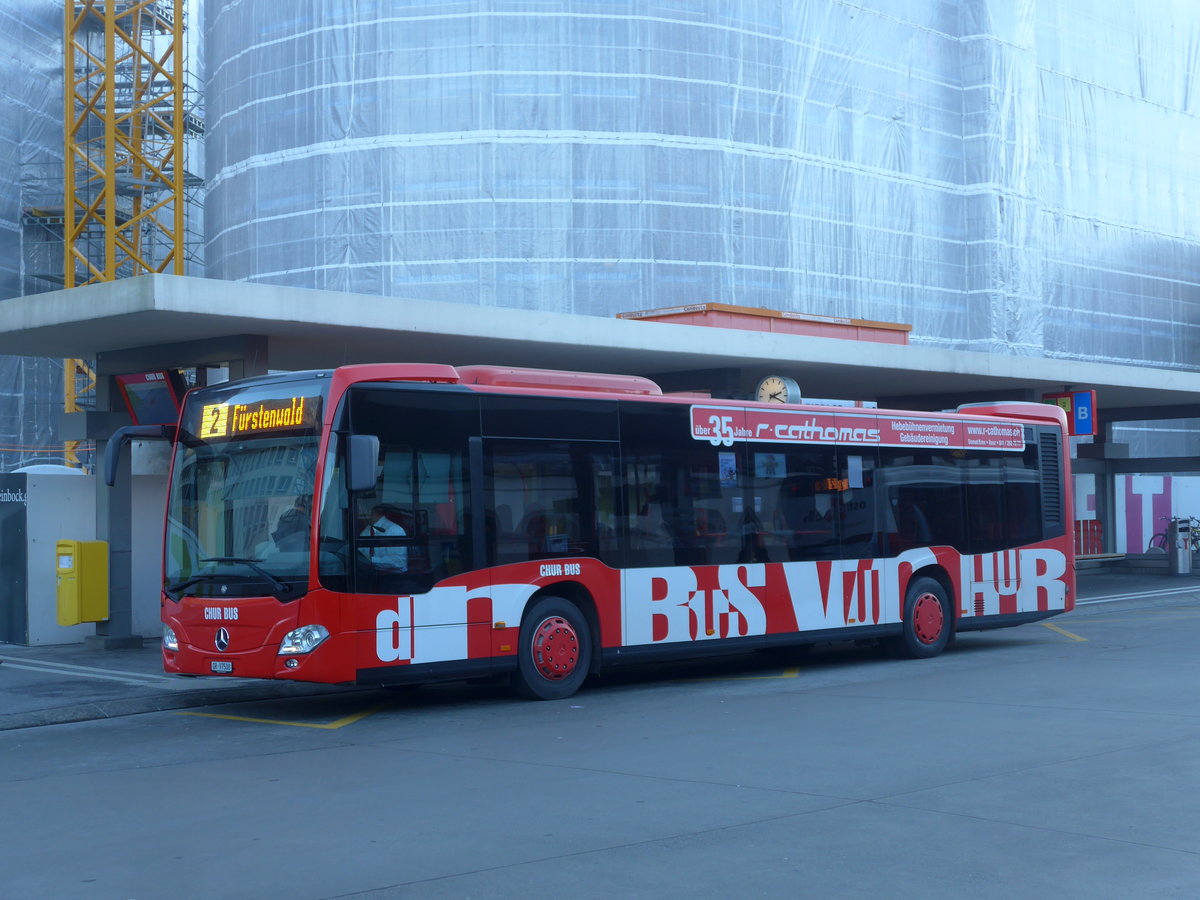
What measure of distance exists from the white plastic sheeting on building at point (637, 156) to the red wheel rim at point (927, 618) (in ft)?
69.6

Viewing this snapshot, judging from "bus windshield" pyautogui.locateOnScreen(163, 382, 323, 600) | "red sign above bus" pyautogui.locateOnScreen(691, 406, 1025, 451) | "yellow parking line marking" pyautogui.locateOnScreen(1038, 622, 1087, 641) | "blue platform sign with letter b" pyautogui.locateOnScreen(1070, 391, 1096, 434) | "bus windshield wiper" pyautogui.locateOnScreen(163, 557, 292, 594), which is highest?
"blue platform sign with letter b" pyautogui.locateOnScreen(1070, 391, 1096, 434)

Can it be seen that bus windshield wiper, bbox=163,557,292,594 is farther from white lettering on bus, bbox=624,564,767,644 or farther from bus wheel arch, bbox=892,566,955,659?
bus wheel arch, bbox=892,566,955,659

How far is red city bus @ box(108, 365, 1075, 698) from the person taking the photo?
1153cm

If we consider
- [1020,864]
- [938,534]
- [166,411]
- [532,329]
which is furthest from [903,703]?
[166,411]

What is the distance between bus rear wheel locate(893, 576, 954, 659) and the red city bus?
0.03 m

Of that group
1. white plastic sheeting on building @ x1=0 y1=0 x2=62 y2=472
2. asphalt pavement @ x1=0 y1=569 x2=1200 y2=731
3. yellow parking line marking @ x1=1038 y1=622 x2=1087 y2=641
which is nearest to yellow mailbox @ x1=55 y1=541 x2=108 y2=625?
asphalt pavement @ x1=0 y1=569 x2=1200 y2=731

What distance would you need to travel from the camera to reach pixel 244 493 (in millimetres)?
11859

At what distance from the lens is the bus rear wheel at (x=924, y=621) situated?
1631cm

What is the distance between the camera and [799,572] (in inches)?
594

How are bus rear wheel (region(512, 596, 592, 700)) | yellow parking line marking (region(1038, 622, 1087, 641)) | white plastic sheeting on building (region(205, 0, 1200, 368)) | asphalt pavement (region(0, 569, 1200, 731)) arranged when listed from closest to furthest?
asphalt pavement (region(0, 569, 1200, 731)), bus rear wheel (region(512, 596, 592, 700)), yellow parking line marking (region(1038, 622, 1087, 641)), white plastic sheeting on building (region(205, 0, 1200, 368))

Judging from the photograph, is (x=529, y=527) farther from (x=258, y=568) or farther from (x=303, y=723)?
(x=303, y=723)

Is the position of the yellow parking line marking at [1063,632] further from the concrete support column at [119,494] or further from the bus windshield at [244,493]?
the concrete support column at [119,494]

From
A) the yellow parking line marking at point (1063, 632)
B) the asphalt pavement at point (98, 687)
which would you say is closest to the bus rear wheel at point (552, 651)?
the asphalt pavement at point (98, 687)

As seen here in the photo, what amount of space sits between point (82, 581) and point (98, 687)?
4044mm
